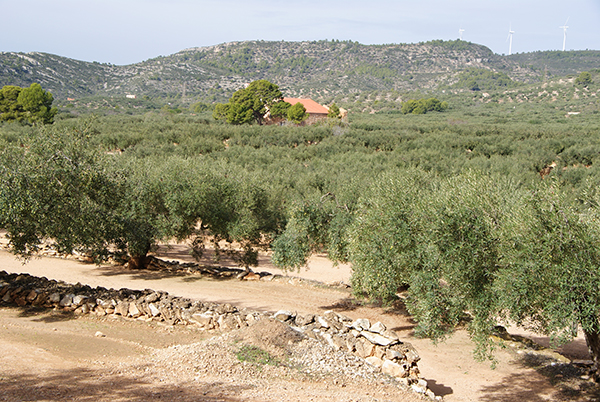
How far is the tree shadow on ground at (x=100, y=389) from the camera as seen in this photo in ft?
28.3

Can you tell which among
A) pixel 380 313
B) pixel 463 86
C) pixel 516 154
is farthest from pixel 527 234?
pixel 463 86

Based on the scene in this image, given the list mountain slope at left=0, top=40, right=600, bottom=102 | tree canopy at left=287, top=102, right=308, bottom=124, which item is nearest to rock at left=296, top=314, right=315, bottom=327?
tree canopy at left=287, top=102, right=308, bottom=124

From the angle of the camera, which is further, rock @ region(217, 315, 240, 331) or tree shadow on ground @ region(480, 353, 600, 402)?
rock @ region(217, 315, 240, 331)

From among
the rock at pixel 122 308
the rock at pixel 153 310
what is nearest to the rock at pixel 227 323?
the rock at pixel 153 310

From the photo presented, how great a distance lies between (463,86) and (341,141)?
443 feet

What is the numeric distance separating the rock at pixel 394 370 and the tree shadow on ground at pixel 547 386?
2289 millimetres

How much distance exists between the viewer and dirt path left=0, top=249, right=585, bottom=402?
12.5 m

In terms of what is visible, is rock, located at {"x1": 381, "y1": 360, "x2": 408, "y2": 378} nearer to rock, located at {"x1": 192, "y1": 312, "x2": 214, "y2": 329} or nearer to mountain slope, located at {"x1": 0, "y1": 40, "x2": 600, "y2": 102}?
rock, located at {"x1": 192, "y1": 312, "x2": 214, "y2": 329}

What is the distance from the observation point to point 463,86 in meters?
177

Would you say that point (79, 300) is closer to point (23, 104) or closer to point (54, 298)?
point (54, 298)

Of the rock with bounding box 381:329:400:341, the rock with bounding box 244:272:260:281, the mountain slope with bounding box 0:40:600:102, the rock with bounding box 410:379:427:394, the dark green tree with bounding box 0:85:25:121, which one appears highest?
the mountain slope with bounding box 0:40:600:102

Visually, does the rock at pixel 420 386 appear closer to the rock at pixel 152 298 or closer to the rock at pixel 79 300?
the rock at pixel 152 298

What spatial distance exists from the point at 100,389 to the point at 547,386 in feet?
35.9

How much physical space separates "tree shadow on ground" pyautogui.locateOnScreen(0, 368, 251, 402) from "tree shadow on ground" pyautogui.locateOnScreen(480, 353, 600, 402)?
6.94 meters
